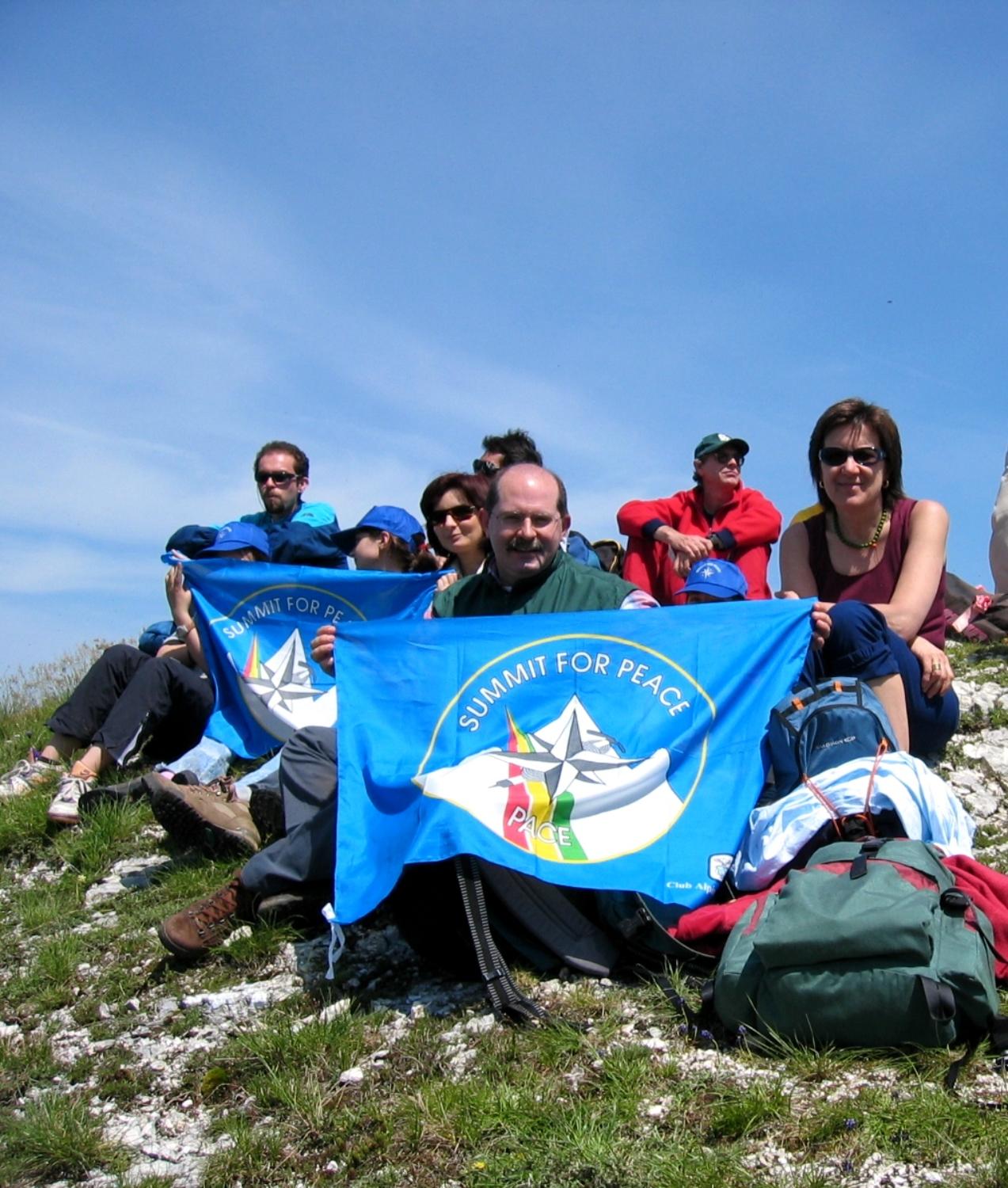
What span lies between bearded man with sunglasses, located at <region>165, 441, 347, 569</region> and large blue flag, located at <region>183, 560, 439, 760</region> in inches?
16.7

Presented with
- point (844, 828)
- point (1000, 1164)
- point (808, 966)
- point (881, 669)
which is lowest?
point (1000, 1164)

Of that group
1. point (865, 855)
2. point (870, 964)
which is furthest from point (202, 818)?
point (870, 964)

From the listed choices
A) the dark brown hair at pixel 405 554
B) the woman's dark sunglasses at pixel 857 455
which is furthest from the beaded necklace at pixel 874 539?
the dark brown hair at pixel 405 554

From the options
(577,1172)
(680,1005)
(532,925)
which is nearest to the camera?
(577,1172)

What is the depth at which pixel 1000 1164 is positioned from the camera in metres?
2.92

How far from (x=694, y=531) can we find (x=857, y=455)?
1812 millimetres

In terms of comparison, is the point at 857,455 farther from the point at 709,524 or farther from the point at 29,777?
the point at 29,777

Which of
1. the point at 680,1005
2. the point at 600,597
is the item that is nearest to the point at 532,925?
the point at 680,1005

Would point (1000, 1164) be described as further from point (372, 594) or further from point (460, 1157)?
point (372, 594)

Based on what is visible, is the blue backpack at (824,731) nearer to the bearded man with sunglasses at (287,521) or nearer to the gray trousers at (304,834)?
the gray trousers at (304,834)

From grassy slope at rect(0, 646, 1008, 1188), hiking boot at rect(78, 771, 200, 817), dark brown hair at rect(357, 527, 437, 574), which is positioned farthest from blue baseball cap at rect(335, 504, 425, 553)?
grassy slope at rect(0, 646, 1008, 1188)

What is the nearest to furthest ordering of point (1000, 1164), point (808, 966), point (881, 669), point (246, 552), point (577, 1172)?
point (1000, 1164), point (577, 1172), point (808, 966), point (881, 669), point (246, 552)

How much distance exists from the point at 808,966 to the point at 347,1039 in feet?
5.25

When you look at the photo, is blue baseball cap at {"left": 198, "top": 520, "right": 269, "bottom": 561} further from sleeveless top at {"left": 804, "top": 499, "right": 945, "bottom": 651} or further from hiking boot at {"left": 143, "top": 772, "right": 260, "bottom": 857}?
sleeveless top at {"left": 804, "top": 499, "right": 945, "bottom": 651}
